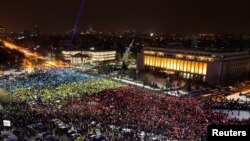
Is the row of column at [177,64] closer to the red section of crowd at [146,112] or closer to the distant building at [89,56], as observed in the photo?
the distant building at [89,56]

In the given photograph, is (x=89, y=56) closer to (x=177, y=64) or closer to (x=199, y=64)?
(x=177, y=64)

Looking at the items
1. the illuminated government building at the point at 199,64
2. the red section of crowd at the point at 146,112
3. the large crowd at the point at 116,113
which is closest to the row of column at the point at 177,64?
the illuminated government building at the point at 199,64

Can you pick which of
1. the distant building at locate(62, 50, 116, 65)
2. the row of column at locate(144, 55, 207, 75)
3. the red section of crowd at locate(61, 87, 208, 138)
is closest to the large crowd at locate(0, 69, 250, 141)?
the red section of crowd at locate(61, 87, 208, 138)

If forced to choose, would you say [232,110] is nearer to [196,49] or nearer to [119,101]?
[119,101]

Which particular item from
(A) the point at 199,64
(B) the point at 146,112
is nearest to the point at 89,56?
(A) the point at 199,64

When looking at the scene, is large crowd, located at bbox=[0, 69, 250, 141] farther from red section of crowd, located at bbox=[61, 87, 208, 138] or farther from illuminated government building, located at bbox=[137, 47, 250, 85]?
illuminated government building, located at bbox=[137, 47, 250, 85]
